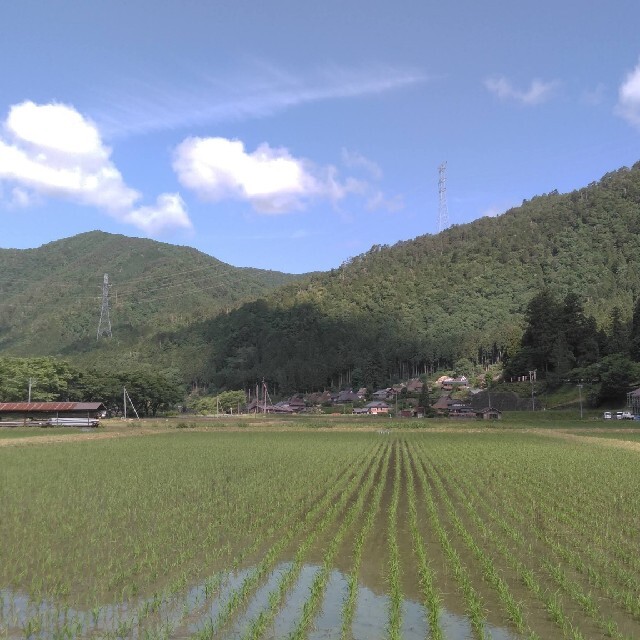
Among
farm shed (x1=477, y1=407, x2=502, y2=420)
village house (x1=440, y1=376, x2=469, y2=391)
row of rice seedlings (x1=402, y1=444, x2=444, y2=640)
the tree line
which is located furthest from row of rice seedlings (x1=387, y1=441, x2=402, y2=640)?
village house (x1=440, y1=376, x2=469, y2=391)

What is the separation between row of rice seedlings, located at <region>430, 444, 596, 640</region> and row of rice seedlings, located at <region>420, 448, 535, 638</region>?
1.10 ft

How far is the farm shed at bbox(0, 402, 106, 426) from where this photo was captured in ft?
188

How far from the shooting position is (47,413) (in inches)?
2349

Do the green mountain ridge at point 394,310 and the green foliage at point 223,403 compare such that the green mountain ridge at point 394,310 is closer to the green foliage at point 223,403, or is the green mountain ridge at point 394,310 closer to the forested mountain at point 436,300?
the forested mountain at point 436,300

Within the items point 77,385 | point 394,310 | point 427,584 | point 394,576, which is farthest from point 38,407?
point 394,310

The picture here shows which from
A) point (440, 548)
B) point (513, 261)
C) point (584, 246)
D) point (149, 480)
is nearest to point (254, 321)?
point (513, 261)

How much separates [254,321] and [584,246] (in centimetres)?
8804

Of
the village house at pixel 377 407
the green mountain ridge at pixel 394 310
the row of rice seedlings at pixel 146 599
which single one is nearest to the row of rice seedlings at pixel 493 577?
the row of rice seedlings at pixel 146 599

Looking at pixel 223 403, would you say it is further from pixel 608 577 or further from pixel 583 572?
pixel 608 577

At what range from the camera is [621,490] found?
1694 centimetres

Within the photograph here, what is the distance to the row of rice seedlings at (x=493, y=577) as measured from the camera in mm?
7016

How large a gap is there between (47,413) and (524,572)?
6019 cm

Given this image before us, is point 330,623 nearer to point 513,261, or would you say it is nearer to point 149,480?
point 149,480

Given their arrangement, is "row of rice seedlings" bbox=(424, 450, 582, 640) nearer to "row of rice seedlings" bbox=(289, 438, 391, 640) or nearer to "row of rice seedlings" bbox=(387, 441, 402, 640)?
"row of rice seedlings" bbox=(387, 441, 402, 640)
